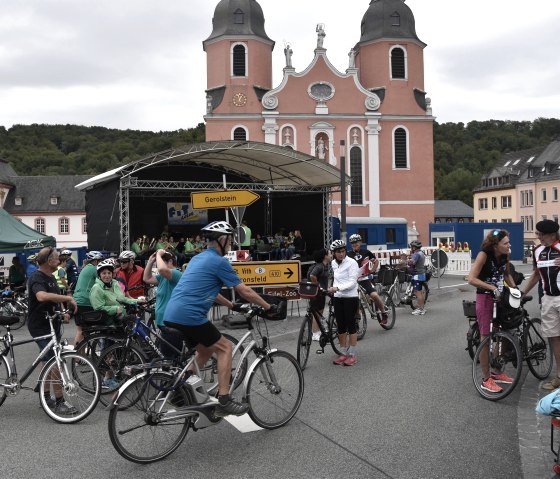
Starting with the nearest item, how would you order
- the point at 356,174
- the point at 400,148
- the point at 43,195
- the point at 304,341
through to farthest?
the point at 304,341 → the point at 356,174 → the point at 400,148 → the point at 43,195

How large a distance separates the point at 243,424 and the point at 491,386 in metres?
2.67

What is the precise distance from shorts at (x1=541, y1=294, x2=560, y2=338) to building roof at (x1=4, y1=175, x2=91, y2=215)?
243 feet

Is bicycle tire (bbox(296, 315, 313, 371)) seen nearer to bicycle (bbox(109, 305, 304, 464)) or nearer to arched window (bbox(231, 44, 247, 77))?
bicycle (bbox(109, 305, 304, 464))

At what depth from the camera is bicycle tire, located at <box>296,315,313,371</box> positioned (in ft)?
28.4

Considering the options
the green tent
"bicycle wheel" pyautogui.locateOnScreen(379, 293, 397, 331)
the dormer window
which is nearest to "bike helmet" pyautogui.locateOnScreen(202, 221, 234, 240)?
"bicycle wheel" pyautogui.locateOnScreen(379, 293, 397, 331)

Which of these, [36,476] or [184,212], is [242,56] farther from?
[36,476]

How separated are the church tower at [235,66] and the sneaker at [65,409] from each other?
39.6 m

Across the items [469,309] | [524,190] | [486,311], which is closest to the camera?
[486,311]

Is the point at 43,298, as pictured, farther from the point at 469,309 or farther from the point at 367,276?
the point at 367,276

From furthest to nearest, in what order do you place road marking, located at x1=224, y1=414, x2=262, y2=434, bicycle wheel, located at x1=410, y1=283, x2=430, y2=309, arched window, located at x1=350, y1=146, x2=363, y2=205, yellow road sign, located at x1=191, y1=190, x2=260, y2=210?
arched window, located at x1=350, y1=146, x2=363, y2=205, bicycle wheel, located at x1=410, y1=283, x2=430, y2=309, yellow road sign, located at x1=191, y1=190, x2=260, y2=210, road marking, located at x1=224, y1=414, x2=262, y2=434

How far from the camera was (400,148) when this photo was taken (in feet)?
155

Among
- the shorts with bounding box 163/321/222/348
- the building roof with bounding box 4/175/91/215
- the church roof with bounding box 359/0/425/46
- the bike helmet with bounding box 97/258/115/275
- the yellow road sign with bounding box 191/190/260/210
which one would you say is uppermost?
the church roof with bounding box 359/0/425/46

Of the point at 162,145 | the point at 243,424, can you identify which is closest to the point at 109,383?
the point at 243,424

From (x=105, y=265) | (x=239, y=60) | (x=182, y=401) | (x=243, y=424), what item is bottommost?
(x=243, y=424)
